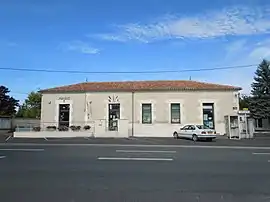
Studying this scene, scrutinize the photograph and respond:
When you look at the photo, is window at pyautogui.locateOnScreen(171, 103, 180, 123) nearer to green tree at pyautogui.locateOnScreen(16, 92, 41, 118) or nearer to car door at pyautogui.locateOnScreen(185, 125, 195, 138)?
car door at pyautogui.locateOnScreen(185, 125, 195, 138)

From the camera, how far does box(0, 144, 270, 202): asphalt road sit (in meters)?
6.61

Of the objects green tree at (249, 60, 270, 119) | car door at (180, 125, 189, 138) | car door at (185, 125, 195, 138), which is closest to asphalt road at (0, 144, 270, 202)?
car door at (185, 125, 195, 138)

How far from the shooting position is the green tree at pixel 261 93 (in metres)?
50.8

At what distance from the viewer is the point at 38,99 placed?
7725 centimetres

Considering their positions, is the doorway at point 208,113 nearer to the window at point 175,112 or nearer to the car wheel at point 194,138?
the window at point 175,112

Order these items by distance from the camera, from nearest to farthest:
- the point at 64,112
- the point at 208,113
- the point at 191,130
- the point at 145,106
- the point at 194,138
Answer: the point at 194,138 → the point at 191,130 → the point at 208,113 → the point at 145,106 → the point at 64,112

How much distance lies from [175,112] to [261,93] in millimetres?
23415

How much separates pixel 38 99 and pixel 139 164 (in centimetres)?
6969

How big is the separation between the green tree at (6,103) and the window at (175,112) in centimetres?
3620

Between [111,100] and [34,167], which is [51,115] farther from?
[34,167]

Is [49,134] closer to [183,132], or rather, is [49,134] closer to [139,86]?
[139,86]

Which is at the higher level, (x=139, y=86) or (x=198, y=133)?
(x=139, y=86)

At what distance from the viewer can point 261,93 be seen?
5197cm

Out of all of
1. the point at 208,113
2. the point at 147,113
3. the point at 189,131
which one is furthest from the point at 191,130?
the point at 147,113
